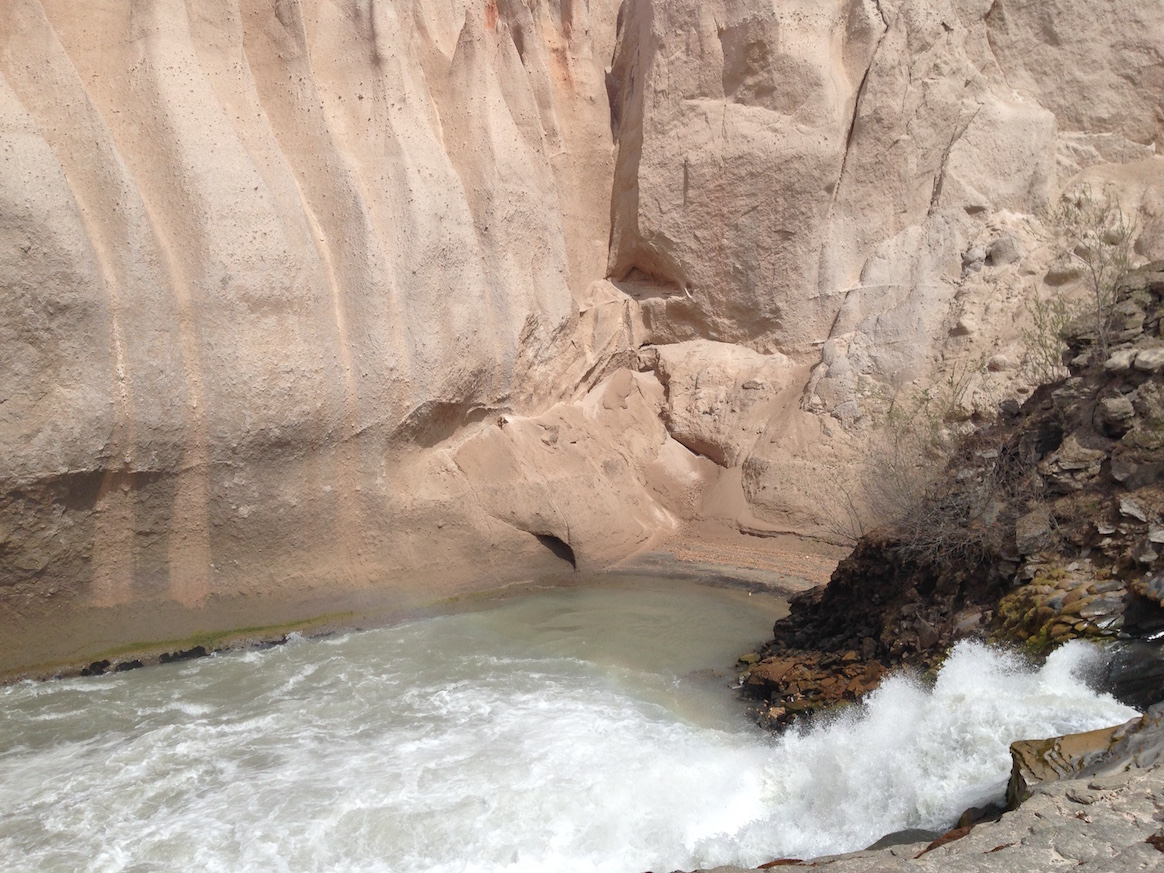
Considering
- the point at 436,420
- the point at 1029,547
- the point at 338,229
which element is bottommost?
the point at 1029,547

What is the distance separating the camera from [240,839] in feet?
16.9

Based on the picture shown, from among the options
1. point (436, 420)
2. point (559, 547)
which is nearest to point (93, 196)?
point (436, 420)

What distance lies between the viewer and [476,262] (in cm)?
1015

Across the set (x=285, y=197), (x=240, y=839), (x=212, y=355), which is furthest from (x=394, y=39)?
(x=240, y=839)

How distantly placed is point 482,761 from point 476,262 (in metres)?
5.61

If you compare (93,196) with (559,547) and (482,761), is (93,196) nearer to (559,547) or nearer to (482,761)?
(559,547)

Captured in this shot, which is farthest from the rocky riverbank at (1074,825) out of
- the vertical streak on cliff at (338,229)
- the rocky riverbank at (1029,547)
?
the vertical streak on cliff at (338,229)

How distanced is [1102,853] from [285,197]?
7877mm

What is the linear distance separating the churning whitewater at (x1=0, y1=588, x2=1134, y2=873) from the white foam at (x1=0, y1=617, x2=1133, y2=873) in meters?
0.01

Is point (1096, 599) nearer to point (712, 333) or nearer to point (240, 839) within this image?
point (240, 839)

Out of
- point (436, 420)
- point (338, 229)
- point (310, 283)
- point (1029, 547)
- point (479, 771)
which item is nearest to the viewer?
point (479, 771)

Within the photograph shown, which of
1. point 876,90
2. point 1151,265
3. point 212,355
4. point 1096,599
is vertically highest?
point 876,90

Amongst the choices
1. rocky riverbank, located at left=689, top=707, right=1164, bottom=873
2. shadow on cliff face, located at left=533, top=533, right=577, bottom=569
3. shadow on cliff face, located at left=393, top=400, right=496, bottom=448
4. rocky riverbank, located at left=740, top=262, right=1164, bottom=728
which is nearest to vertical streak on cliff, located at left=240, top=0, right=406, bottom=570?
shadow on cliff face, located at left=393, top=400, right=496, bottom=448

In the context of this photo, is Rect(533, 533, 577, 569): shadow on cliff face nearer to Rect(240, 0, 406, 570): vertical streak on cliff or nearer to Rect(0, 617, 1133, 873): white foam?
Rect(240, 0, 406, 570): vertical streak on cliff
